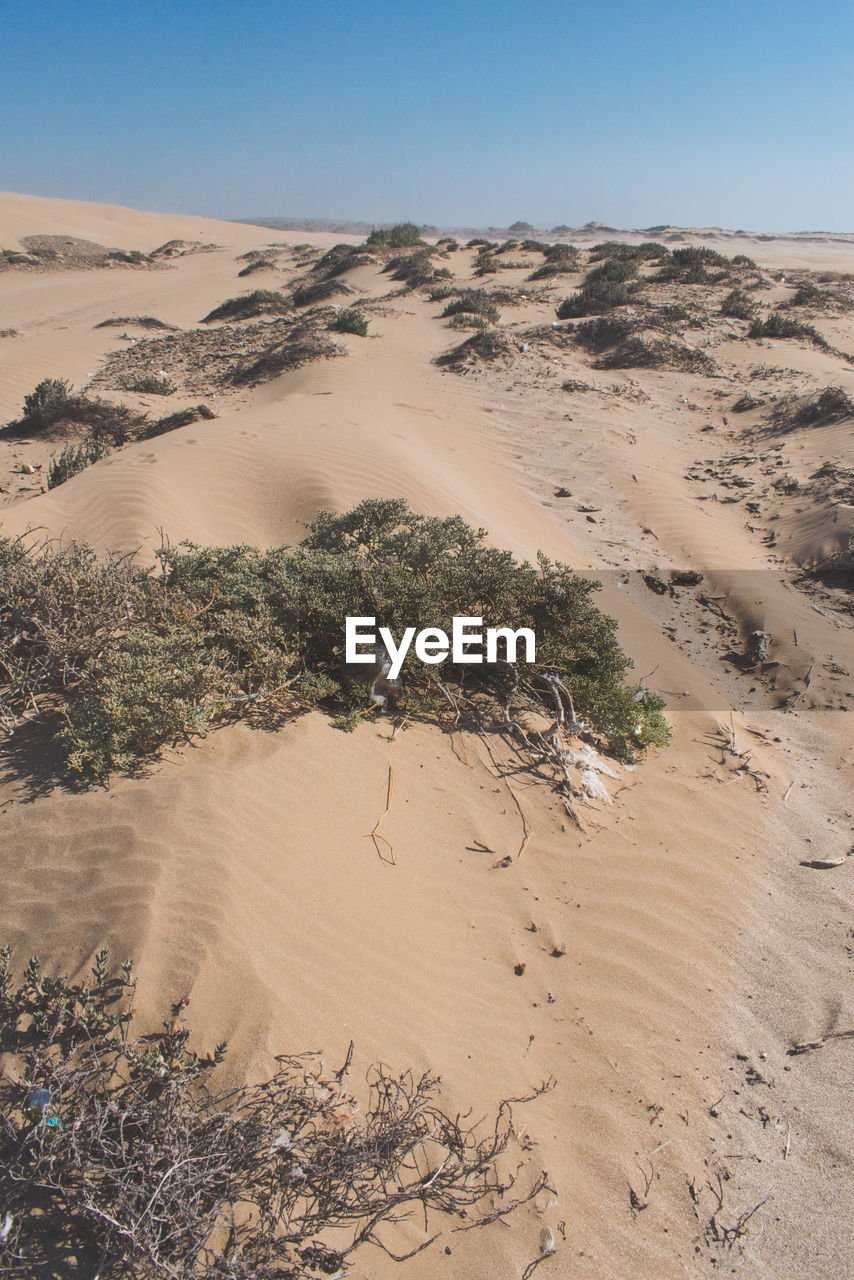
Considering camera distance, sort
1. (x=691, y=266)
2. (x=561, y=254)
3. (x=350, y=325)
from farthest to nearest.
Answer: (x=561, y=254) → (x=691, y=266) → (x=350, y=325)

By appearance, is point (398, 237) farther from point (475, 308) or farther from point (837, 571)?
point (837, 571)

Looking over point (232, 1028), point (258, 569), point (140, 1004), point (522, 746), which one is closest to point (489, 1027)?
point (232, 1028)

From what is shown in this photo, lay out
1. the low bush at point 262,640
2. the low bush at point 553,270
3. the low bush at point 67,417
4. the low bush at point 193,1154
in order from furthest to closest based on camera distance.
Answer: the low bush at point 553,270
the low bush at point 67,417
the low bush at point 262,640
the low bush at point 193,1154

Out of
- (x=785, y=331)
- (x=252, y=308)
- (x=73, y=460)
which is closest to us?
(x=73, y=460)

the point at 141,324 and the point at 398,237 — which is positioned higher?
the point at 398,237

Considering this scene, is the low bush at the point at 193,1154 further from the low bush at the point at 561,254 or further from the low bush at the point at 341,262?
the low bush at the point at 561,254

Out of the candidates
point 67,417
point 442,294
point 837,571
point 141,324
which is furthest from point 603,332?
point 141,324

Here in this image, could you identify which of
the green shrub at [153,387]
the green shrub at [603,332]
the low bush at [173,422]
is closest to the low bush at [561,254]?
the green shrub at [603,332]

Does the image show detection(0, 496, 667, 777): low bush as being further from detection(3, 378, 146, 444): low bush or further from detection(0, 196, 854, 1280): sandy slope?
detection(3, 378, 146, 444): low bush
